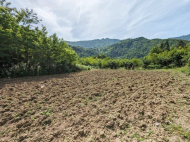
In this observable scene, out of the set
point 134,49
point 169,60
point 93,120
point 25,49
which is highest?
point 134,49

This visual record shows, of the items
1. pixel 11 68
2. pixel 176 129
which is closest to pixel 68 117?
pixel 176 129

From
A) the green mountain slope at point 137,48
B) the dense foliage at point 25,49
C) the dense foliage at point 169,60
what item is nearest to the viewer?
the dense foliage at point 25,49

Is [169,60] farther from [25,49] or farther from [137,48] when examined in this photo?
[137,48]

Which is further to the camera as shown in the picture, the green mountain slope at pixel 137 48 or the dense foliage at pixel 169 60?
the green mountain slope at pixel 137 48

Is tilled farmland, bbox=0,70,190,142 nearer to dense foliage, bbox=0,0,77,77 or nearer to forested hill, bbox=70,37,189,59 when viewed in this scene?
dense foliage, bbox=0,0,77,77

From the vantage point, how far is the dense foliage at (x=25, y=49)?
8.58m

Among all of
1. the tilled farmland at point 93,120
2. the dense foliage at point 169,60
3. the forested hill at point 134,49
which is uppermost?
the forested hill at point 134,49

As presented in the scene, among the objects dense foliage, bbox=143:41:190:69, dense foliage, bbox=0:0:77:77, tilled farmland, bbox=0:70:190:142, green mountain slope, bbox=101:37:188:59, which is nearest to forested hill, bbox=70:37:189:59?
green mountain slope, bbox=101:37:188:59

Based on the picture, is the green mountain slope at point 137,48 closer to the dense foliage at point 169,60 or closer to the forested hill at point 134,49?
Result: the forested hill at point 134,49

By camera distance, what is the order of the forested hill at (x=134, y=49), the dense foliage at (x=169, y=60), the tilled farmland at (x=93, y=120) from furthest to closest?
the forested hill at (x=134, y=49)
the dense foliage at (x=169, y=60)
the tilled farmland at (x=93, y=120)

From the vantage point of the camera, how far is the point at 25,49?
10.2 meters

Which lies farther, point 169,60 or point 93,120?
point 169,60

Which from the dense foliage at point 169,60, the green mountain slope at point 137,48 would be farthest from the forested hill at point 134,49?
the dense foliage at point 169,60

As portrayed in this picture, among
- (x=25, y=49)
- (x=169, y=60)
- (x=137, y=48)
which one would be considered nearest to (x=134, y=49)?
(x=137, y=48)
